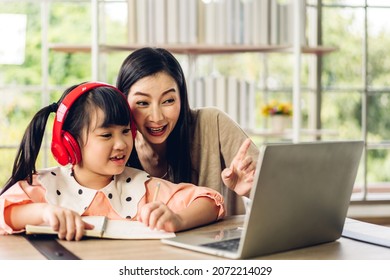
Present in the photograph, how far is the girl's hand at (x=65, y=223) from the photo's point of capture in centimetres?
123

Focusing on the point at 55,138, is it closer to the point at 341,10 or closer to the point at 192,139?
the point at 192,139

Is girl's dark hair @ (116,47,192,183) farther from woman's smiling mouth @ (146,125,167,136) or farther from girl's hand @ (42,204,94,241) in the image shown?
girl's hand @ (42,204,94,241)

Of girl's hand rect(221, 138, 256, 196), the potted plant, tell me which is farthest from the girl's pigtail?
the potted plant

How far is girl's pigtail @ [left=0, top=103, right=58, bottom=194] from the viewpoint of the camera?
141 centimetres

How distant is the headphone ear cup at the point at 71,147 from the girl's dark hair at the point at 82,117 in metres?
0.02

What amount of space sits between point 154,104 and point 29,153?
0.35 metres

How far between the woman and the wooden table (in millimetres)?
330

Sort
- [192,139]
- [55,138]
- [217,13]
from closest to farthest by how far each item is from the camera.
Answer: [55,138], [192,139], [217,13]

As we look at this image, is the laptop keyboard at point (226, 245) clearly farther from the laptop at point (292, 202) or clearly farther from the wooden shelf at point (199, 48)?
the wooden shelf at point (199, 48)

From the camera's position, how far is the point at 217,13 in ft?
11.2

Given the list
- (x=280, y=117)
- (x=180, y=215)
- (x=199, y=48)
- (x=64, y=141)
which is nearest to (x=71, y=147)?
(x=64, y=141)

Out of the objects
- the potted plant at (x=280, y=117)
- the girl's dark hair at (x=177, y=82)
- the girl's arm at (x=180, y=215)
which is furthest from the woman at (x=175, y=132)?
the potted plant at (x=280, y=117)
